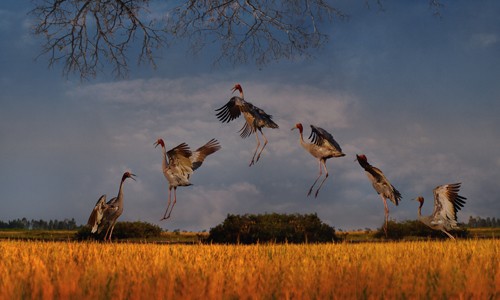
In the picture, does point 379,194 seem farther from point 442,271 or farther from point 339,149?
point 442,271

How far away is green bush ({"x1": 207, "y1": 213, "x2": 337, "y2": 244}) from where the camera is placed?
53.1ft

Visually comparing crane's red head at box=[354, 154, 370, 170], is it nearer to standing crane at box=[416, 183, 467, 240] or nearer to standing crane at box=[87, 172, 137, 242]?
standing crane at box=[416, 183, 467, 240]

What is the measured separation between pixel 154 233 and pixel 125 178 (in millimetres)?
9337

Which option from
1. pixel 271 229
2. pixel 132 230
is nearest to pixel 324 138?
pixel 271 229

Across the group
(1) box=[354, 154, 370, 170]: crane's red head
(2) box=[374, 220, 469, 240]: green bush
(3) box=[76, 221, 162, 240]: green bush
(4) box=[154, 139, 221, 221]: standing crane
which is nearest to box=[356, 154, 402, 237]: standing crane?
(1) box=[354, 154, 370, 170]: crane's red head

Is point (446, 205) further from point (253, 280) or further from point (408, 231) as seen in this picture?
point (253, 280)

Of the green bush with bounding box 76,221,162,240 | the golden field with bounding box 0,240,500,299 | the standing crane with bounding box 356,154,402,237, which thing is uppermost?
the standing crane with bounding box 356,154,402,237

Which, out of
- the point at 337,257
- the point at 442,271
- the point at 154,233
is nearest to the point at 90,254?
the point at 337,257

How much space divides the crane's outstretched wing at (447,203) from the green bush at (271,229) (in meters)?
4.01

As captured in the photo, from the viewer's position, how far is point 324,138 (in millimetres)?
9383

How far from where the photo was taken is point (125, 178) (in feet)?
38.0

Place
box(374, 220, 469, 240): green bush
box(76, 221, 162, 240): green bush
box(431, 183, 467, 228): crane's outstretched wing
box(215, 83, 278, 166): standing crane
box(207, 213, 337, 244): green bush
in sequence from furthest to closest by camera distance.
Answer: box(374, 220, 469, 240): green bush → box(76, 221, 162, 240): green bush → box(207, 213, 337, 244): green bush → box(431, 183, 467, 228): crane's outstretched wing → box(215, 83, 278, 166): standing crane

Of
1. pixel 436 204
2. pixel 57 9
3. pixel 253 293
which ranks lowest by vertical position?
pixel 253 293

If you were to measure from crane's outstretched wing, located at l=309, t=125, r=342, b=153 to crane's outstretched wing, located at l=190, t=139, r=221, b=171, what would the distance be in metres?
2.24
